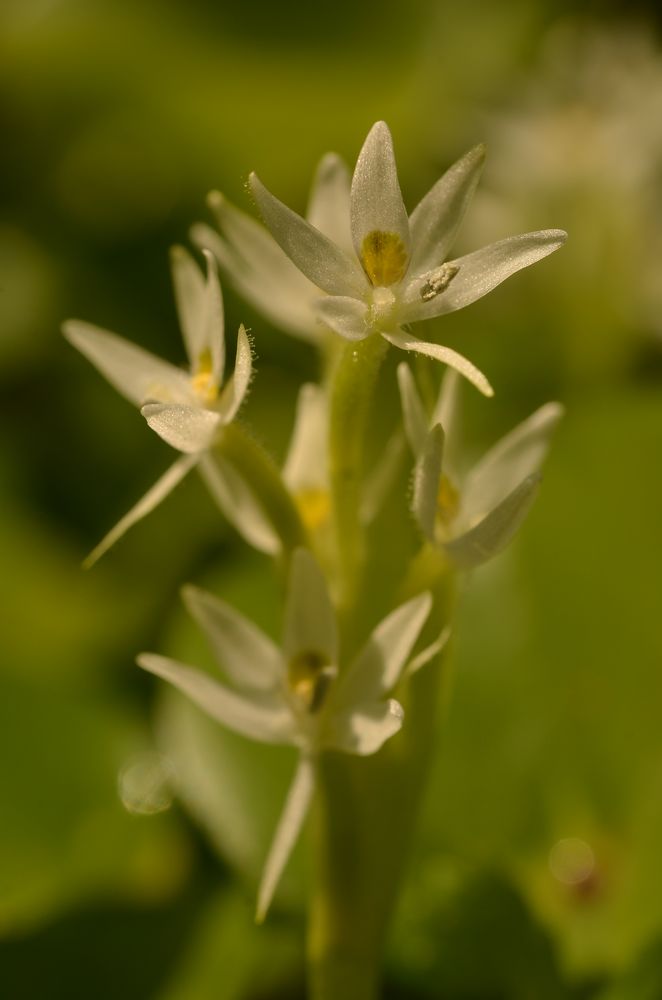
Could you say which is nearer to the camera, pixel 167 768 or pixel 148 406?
pixel 148 406

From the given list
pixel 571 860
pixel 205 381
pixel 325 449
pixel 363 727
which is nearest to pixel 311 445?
pixel 325 449

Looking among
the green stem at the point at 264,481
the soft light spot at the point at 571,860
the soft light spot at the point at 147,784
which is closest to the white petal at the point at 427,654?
the green stem at the point at 264,481

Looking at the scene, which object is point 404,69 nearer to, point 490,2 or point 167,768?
point 490,2

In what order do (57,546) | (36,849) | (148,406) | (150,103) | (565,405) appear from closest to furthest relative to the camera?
(148,406) < (36,849) < (565,405) < (57,546) < (150,103)

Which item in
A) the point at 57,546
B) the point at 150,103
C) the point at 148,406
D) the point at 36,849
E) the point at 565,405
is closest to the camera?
the point at 148,406

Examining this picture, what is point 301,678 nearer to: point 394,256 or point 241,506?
point 241,506

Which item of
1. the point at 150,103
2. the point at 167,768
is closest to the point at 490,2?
the point at 150,103

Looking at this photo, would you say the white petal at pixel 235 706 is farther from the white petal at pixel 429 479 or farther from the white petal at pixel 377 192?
the white petal at pixel 377 192
